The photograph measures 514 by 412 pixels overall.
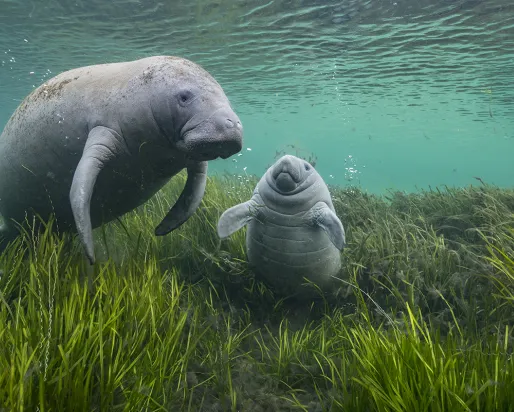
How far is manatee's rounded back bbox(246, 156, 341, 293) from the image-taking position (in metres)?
5.18

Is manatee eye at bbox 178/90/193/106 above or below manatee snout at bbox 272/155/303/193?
above

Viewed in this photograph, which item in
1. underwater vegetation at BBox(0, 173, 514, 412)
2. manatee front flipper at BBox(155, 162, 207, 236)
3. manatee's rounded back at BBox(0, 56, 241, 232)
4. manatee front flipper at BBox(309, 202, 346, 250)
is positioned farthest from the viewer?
manatee front flipper at BBox(309, 202, 346, 250)

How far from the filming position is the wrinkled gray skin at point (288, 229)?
17.0 feet

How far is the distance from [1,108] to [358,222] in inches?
1697

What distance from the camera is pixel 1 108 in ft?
133

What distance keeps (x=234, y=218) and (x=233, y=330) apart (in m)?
1.36

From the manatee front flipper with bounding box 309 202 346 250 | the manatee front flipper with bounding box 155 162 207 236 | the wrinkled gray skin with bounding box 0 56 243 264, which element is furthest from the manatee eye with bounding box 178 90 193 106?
the manatee front flipper with bounding box 309 202 346 250

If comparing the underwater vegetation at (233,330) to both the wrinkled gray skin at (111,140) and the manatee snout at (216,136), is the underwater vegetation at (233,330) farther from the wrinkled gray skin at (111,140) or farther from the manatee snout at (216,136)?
the manatee snout at (216,136)

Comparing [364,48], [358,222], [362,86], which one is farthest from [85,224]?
[362,86]

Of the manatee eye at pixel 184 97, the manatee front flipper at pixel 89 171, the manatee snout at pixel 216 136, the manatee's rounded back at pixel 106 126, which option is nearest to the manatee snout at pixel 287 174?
the manatee's rounded back at pixel 106 126

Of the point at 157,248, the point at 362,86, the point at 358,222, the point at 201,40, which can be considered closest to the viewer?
the point at 157,248

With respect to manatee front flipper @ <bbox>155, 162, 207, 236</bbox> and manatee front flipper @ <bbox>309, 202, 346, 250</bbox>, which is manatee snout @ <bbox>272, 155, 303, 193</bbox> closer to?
manatee front flipper @ <bbox>309, 202, 346, 250</bbox>

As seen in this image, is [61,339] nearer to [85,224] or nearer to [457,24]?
[85,224]

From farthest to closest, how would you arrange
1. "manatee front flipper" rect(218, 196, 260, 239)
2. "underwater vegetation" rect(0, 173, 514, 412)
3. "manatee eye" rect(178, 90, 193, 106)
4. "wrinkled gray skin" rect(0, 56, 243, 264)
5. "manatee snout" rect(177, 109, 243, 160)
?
"manatee front flipper" rect(218, 196, 260, 239)
"manatee eye" rect(178, 90, 193, 106)
"wrinkled gray skin" rect(0, 56, 243, 264)
"manatee snout" rect(177, 109, 243, 160)
"underwater vegetation" rect(0, 173, 514, 412)
